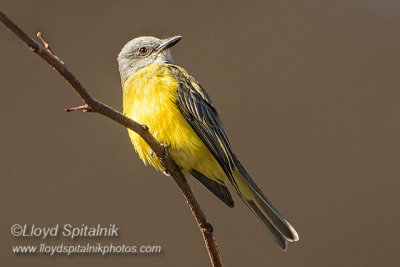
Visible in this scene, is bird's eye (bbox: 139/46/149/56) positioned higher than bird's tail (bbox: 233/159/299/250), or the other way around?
bird's eye (bbox: 139/46/149/56)

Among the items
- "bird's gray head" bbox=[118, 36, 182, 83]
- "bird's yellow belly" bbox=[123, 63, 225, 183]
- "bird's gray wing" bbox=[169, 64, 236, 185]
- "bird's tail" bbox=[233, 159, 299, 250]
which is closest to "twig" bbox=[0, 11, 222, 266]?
"bird's yellow belly" bbox=[123, 63, 225, 183]

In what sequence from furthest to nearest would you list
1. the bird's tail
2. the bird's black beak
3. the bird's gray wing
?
1. the bird's black beak
2. the bird's gray wing
3. the bird's tail

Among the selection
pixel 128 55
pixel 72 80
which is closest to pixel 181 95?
pixel 128 55

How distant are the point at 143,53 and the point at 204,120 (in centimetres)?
112

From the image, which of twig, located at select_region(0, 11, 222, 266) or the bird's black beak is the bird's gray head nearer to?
the bird's black beak

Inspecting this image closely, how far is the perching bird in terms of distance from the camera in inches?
139

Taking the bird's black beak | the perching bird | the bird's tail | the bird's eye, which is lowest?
the bird's tail

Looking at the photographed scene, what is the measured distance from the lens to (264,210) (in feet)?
11.9

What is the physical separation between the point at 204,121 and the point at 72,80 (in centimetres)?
179

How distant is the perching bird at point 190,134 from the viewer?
3529mm

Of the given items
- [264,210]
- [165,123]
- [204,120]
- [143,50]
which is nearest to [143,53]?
[143,50]

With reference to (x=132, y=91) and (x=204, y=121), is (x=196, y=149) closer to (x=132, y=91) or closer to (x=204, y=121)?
(x=204, y=121)

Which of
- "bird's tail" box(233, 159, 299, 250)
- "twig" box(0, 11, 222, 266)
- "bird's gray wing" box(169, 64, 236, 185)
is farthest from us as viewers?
"bird's gray wing" box(169, 64, 236, 185)

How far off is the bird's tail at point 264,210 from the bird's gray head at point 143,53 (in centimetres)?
121
